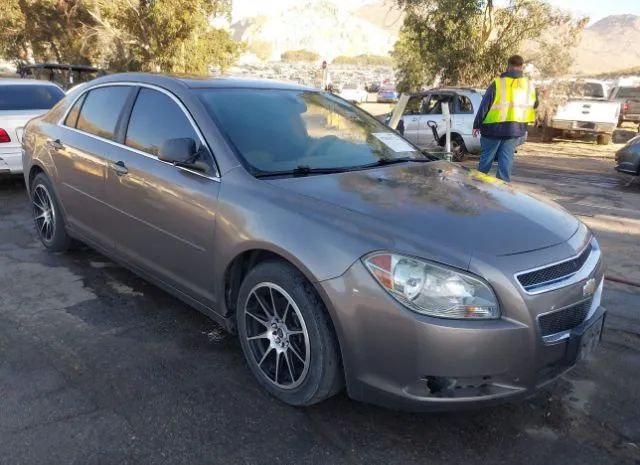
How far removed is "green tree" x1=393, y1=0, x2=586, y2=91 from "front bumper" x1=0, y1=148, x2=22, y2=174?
10917 millimetres

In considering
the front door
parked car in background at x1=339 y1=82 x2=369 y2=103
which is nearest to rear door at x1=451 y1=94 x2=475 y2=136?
Result: the front door

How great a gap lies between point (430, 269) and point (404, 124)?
10.7 m

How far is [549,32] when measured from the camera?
14.7m

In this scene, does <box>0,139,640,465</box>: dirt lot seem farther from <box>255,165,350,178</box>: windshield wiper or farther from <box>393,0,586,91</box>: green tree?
<box>393,0,586,91</box>: green tree

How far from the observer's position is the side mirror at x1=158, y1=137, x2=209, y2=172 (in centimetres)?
319

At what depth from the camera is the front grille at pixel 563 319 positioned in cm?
246

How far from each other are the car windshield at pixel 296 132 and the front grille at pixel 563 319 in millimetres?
1472

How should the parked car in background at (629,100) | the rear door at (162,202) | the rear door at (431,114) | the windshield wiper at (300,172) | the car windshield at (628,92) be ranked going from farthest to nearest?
the car windshield at (628,92) → the parked car in background at (629,100) → the rear door at (431,114) → the rear door at (162,202) → the windshield wiper at (300,172)

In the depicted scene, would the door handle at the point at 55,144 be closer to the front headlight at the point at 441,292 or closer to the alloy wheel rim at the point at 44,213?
the alloy wheel rim at the point at 44,213

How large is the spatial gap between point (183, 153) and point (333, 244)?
1.15 metres

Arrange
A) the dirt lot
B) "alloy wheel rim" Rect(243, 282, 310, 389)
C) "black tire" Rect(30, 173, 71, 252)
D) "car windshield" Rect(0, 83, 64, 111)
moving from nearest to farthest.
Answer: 1. the dirt lot
2. "alloy wheel rim" Rect(243, 282, 310, 389)
3. "black tire" Rect(30, 173, 71, 252)
4. "car windshield" Rect(0, 83, 64, 111)

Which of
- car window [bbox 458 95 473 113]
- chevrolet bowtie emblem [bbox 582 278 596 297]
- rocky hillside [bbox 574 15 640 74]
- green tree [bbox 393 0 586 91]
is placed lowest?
chevrolet bowtie emblem [bbox 582 278 596 297]

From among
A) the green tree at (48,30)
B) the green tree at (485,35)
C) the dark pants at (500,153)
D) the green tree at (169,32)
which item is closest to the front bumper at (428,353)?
the dark pants at (500,153)

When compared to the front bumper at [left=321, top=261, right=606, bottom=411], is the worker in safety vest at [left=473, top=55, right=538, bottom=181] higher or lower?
higher
